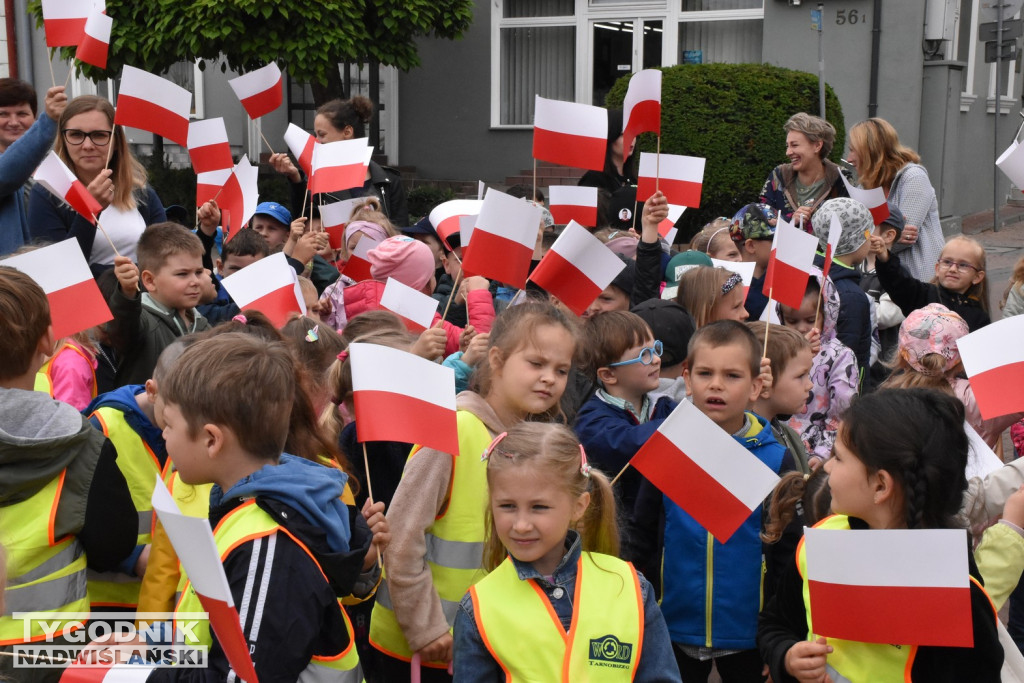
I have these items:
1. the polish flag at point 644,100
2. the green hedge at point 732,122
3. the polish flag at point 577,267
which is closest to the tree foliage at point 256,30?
the green hedge at point 732,122

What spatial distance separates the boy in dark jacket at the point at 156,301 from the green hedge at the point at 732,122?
9.53 metres

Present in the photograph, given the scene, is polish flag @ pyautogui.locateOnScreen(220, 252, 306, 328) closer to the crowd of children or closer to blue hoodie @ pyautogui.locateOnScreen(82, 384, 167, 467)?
the crowd of children

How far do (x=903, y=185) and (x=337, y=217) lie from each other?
3689 millimetres

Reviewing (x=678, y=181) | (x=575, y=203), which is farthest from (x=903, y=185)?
(x=575, y=203)

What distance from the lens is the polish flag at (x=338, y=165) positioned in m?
6.06

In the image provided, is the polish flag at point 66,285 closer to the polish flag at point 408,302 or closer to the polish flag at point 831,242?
the polish flag at point 408,302

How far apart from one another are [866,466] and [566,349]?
1021 millimetres

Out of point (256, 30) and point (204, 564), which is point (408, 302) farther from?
point (256, 30)

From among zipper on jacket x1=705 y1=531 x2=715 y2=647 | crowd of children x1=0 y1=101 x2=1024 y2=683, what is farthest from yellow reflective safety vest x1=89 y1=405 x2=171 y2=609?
zipper on jacket x1=705 y1=531 x2=715 y2=647

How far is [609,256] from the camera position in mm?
4328

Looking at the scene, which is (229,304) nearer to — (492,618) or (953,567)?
(492,618)

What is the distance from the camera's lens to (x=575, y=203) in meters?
5.88

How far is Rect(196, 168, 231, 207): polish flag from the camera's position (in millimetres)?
6082

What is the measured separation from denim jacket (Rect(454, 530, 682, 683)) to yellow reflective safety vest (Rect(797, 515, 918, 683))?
34 centimetres
